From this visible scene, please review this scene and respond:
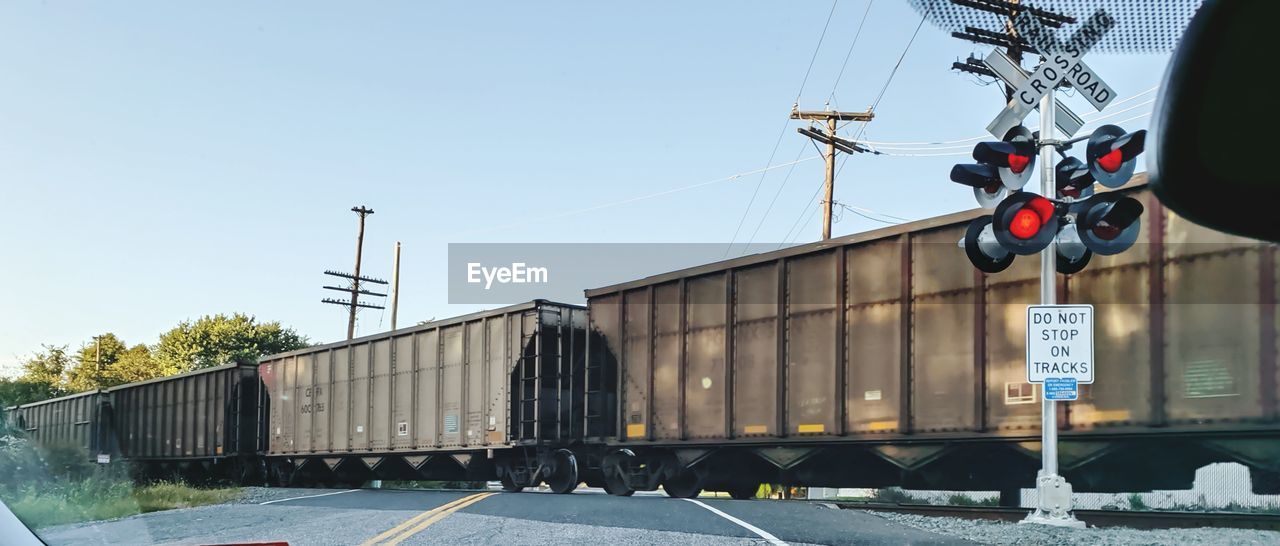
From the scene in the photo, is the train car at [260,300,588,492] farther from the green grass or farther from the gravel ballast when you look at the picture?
the gravel ballast

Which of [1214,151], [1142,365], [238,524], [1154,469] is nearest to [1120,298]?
[1142,365]

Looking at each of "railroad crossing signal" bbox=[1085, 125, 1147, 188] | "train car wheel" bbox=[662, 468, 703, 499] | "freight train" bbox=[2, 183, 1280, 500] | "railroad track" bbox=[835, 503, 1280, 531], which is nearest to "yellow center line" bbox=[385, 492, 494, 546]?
"train car wheel" bbox=[662, 468, 703, 499]

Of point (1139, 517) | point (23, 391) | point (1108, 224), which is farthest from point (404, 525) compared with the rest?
point (23, 391)

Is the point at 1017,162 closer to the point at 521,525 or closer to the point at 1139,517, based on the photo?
the point at 1139,517

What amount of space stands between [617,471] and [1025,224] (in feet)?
37.8

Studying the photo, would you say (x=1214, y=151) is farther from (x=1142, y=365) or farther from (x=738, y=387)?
(x=738, y=387)

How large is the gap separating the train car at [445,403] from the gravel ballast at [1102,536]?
34.7 ft

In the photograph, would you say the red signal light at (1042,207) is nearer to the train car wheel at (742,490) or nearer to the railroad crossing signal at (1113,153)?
the railroad crossing signal at (1113,153)

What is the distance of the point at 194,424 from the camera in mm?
34562

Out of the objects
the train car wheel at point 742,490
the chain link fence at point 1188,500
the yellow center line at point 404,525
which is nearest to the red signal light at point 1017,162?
the yellow center line at point 404,525

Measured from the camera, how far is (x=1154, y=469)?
38.5 ft

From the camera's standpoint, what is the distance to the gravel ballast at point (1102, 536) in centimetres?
913

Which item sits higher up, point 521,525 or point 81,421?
point 521,525

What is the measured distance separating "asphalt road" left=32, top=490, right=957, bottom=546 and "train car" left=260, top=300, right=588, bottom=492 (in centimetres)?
463
